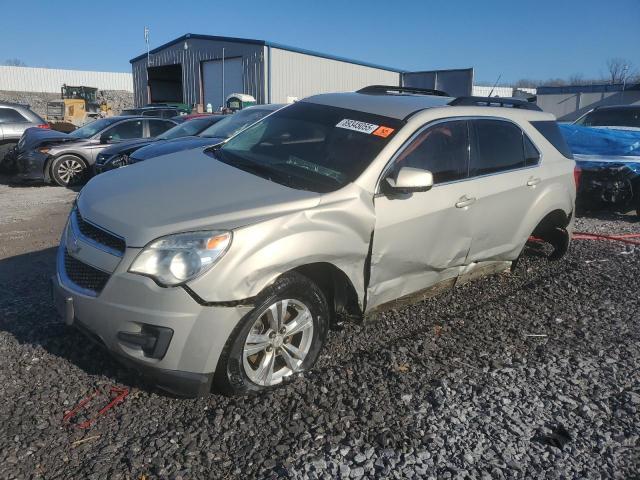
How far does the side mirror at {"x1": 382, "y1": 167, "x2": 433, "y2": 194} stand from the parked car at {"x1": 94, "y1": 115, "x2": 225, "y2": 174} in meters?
6.37

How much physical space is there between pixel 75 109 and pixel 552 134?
2655 cm

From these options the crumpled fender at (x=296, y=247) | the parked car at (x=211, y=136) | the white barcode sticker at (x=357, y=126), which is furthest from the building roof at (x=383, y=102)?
the parked car at (x=211, y=136)

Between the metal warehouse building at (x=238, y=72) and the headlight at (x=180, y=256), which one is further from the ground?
the metal warehouse building at (x=238, y=72)

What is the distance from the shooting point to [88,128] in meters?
11.6

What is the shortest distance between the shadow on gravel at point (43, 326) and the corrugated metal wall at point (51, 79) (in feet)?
197

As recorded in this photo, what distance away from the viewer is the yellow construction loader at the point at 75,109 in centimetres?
2608

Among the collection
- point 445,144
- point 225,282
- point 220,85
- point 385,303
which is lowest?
point 385,303

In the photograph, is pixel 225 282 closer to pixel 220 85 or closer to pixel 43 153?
pixel 43 153

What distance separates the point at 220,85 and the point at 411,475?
29.6 meters

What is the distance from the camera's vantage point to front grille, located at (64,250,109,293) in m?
2.84

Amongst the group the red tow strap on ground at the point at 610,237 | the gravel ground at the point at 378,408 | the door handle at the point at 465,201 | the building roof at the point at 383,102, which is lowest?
the gravel ground at the point at 378,408

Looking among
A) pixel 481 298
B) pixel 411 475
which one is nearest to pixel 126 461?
pixel 411 475

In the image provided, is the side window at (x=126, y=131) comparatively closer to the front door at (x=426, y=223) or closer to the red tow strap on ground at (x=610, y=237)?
the red tow strap on ground at (x=610, y=237)

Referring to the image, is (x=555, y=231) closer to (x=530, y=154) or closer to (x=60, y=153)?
(x=530, y=154)
